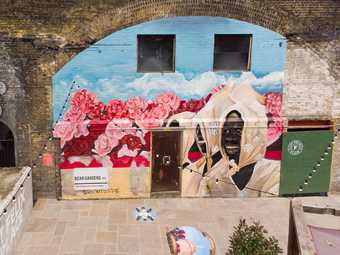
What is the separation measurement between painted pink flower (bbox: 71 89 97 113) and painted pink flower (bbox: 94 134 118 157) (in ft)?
3.18

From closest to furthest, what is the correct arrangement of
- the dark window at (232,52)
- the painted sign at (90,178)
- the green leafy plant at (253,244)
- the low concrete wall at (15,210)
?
the green leafy plant at (253,244)
the low concrete wall at (15,210)
the dark window at (232,52)
the painted sign at (90,178)

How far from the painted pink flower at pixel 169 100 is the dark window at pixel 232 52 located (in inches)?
57.6

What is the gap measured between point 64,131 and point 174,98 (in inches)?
131

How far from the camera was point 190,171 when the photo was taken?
15406 millimetres

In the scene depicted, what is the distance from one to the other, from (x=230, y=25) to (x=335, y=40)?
3158 millimetres

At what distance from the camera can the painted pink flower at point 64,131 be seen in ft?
47.7

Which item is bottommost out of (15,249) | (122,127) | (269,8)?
(15,249)

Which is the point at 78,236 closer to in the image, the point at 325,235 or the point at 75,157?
the point at 75,157

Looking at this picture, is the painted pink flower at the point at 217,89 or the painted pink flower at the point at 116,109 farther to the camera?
the painted pink flower at the point at 217,89

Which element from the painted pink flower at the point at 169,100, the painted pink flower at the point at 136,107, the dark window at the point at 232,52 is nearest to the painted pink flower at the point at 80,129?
the painted pink flower at the point at 136,107

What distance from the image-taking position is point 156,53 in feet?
47.9

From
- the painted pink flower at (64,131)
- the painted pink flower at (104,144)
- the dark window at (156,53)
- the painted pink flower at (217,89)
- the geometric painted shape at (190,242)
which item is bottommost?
the geometric painted shape at (190,242)

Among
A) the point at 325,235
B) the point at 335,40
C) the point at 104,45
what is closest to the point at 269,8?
the point at 335,40

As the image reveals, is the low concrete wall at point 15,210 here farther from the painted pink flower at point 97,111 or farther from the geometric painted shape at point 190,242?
the geometric painted shape at point 190,242
